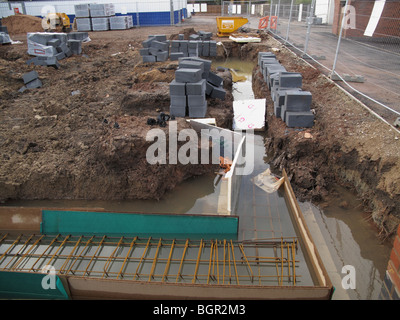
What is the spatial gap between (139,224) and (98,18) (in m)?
29.2

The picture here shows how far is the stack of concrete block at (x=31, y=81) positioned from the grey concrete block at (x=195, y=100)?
8.47 meters

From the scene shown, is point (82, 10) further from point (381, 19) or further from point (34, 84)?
point (381, 19)

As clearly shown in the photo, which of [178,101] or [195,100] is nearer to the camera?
[195,100]

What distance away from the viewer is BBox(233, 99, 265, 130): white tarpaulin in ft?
34.3

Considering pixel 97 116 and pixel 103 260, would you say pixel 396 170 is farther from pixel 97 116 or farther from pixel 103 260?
pixel 97 116

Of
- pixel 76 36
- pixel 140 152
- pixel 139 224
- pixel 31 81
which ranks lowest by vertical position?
pixel 139 224

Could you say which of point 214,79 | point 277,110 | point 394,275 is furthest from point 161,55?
point 394,275

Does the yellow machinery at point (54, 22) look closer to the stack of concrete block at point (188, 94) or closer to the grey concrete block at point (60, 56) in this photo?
the grey concrete block at point (60, 56)

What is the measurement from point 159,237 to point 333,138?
510cm

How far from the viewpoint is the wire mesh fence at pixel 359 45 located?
1016 centimetres

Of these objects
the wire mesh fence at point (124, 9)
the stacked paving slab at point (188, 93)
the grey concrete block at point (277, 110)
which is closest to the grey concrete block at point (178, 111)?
the stacked paving slab at point (188, 93)

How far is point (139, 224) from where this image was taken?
591cm

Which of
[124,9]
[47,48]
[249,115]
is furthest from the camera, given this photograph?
[124,9]

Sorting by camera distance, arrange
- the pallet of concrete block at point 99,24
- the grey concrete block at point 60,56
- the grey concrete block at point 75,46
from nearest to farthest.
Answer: the grey concrete block at point 60,56 < the grey concrete block at point 75,46 < the pallet of concrete block at point 99,24
